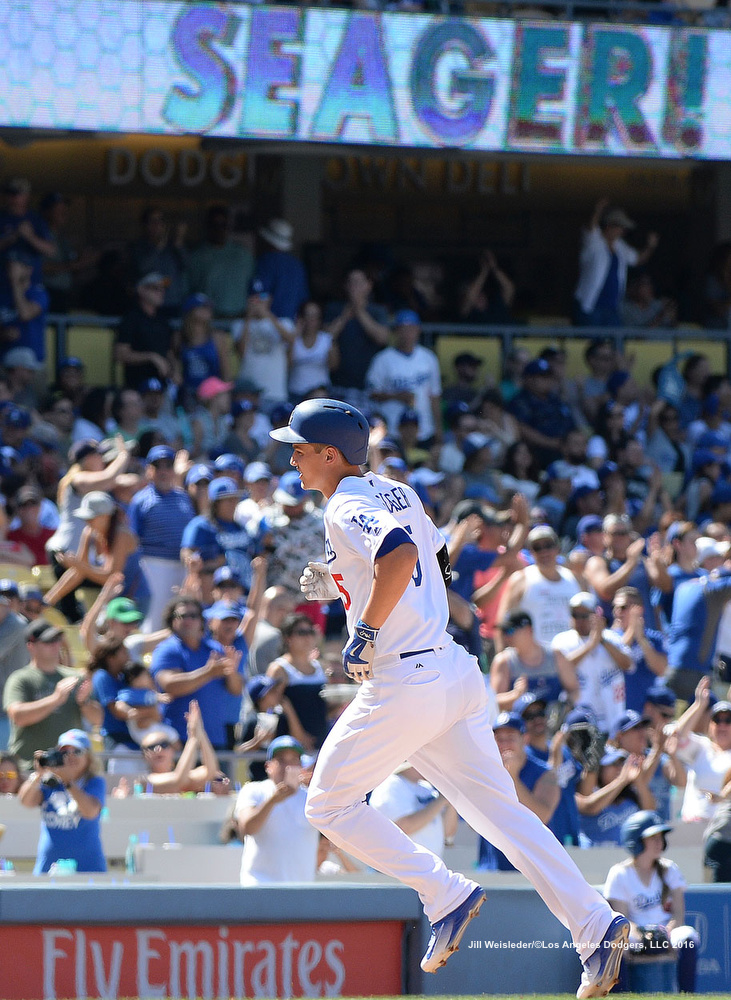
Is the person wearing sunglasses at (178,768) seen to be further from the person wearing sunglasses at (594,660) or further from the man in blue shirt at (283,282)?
the man in blue shirt at (283,282)

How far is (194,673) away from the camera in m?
9.12

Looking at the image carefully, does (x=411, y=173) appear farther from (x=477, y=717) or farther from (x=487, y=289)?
(x=477, y=717)

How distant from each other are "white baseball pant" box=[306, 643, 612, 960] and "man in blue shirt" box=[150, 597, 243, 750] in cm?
427

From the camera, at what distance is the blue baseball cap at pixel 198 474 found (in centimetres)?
1127

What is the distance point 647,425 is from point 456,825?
7.11 meters

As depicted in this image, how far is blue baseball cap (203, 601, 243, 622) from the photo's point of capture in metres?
9.52

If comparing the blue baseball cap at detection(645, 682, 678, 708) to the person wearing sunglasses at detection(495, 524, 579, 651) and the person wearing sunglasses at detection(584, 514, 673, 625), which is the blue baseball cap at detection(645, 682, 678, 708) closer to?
the person wearing sunglasses at detection(495, 524, 579, 651)

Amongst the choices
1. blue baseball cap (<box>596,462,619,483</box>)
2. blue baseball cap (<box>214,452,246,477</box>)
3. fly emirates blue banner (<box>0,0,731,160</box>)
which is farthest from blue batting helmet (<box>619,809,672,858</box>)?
fly emirates blue banner (<box>0,0,731,160</box>)

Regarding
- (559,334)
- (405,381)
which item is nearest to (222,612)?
(405,381)

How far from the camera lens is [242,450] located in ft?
42.0

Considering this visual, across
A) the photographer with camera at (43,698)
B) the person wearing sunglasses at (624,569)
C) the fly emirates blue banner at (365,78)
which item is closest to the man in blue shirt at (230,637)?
the photographer with camera at (43,698)

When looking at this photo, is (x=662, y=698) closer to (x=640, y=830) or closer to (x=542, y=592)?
(x=542, y=592)

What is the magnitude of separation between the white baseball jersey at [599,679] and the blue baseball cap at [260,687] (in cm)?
185

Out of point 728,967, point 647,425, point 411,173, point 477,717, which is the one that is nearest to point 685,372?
point 647,425
